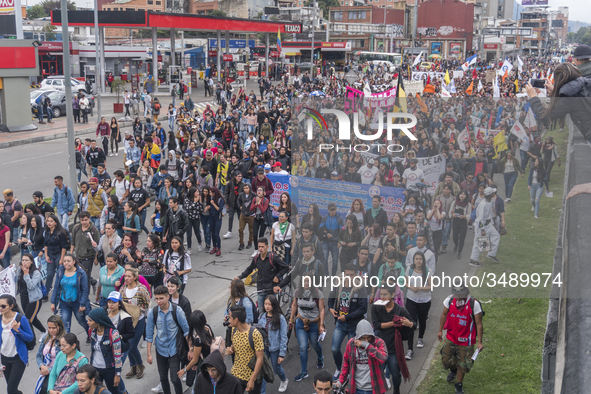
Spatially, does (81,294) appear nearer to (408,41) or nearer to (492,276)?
(492,276)

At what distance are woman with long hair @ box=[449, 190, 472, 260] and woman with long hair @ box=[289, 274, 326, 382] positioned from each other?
10.1 feet

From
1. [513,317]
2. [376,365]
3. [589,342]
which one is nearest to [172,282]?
[376,365]

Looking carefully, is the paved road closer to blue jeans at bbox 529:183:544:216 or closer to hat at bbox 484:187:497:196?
blue jeans at bbox 529:183:544:216

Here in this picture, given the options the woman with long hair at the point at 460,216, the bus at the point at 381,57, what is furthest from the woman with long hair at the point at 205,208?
the bus at the point at 381,57

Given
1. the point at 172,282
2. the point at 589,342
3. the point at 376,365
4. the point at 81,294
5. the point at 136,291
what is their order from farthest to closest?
the point at 81,294 < the point at 136,291 < the point at 172,282 < the point at 376,365 < the point at 589,342

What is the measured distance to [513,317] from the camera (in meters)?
8.41

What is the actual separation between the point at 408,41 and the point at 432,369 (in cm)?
10968

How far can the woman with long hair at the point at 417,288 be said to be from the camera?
304 inches

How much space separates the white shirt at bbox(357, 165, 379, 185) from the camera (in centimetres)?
1160

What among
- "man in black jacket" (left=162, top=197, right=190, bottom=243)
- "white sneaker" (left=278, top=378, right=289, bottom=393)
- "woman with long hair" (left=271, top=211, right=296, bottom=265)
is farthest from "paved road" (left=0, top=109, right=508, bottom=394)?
"woman with long hair" (left=271, top=211, right=296, bottom=265)

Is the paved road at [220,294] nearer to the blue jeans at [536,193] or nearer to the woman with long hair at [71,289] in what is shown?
the blue jeans at [536,193]

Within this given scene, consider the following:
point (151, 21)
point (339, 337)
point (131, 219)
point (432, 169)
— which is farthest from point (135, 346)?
point (151, 21)

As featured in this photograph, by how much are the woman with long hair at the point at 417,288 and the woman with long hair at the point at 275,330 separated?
1803 millimetres

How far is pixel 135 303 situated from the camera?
→ 24.7 ft
